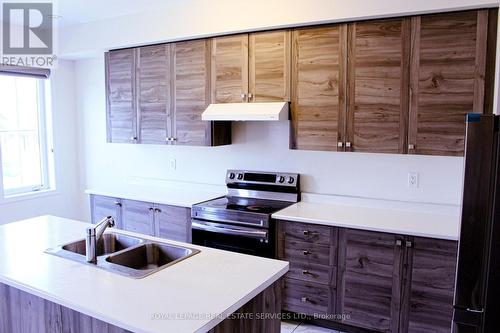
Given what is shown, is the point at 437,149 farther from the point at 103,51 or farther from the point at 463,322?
the point at 103,51

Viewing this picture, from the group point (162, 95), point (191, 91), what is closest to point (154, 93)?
point (162, 95)

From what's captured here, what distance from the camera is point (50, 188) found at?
468cm

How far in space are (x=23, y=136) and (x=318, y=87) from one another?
11.0ft

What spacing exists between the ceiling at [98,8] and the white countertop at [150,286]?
7.29 ft

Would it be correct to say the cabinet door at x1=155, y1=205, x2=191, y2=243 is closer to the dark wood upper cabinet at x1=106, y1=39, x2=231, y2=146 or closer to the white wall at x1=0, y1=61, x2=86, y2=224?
the dark wood upper cabinet at x1=106, y1=39, x2=231, y2=146

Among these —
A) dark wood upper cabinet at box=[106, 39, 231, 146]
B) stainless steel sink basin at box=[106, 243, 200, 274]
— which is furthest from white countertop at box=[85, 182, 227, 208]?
stainless steel sink basin at box=[106, 243, 200, 274]

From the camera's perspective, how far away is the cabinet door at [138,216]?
3.62 m

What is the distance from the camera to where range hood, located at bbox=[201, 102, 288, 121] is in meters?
3.04

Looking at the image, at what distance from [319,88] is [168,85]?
147 centimetres

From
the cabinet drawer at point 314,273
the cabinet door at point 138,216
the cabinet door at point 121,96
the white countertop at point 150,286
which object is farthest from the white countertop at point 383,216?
the cabinet door at point 121,96

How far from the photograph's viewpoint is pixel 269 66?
3182mm

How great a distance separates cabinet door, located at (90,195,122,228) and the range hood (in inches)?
50.3

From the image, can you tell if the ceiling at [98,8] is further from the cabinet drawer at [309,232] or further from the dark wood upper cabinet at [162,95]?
the cabinet drawer at [309,232]

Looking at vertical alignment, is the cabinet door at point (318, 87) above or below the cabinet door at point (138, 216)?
above
